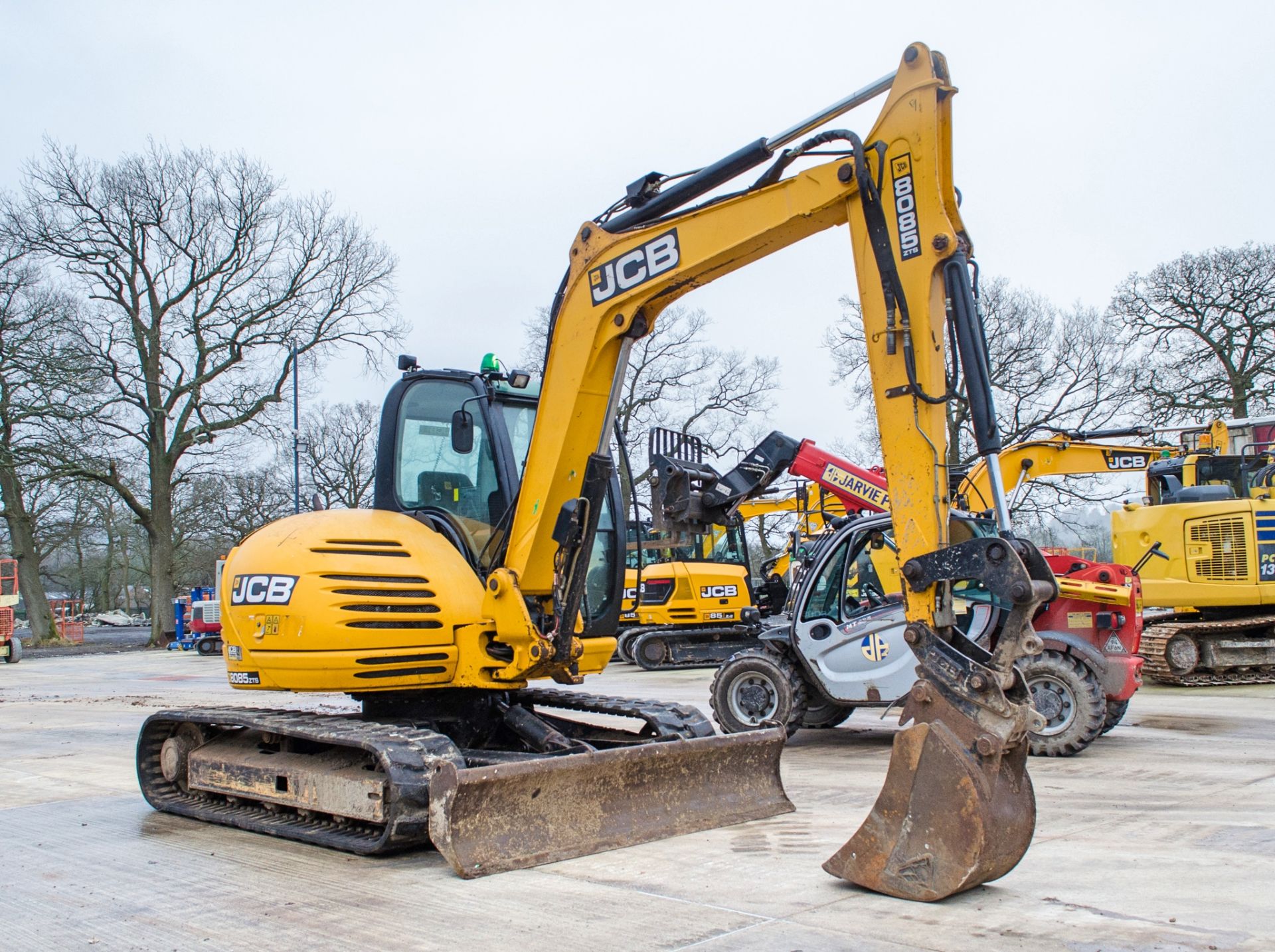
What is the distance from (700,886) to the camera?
469cm

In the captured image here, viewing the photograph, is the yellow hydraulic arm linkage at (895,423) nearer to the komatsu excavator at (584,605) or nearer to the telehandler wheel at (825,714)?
the komatsu excavator at (584,605)

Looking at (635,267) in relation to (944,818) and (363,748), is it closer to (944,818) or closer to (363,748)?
(363,748)

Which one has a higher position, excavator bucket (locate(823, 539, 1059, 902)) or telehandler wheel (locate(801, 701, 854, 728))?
excavator bucket (locate(823, 539, 1059, 902))

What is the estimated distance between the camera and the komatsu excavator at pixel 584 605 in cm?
429

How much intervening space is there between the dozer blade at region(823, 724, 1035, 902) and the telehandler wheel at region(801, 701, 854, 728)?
5238mm

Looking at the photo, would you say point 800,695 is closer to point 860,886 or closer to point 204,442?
point 860,886

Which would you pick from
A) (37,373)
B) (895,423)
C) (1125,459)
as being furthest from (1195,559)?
(37,373)

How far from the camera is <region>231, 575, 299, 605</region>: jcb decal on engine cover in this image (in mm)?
5949

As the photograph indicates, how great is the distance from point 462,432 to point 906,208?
2.84 meters

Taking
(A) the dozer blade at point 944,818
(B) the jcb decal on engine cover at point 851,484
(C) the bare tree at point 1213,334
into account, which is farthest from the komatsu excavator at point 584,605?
(C) the bare tree at point 1213,334

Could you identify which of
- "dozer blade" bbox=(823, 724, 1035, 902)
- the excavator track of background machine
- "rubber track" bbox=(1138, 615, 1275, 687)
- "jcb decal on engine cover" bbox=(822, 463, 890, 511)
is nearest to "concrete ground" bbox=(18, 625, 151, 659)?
"jcb decal on engine cover" bbox=(822, 463, 890, 511)

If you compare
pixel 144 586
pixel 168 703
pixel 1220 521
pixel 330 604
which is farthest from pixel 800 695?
pixel 144 586

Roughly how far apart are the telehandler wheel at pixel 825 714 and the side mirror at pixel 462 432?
14.6ft

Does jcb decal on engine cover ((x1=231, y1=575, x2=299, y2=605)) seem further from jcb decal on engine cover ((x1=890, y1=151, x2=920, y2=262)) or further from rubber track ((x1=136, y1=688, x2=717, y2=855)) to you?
jcb decal on engine cover ((x1=890, y1=151, x2=920, y2=262))
